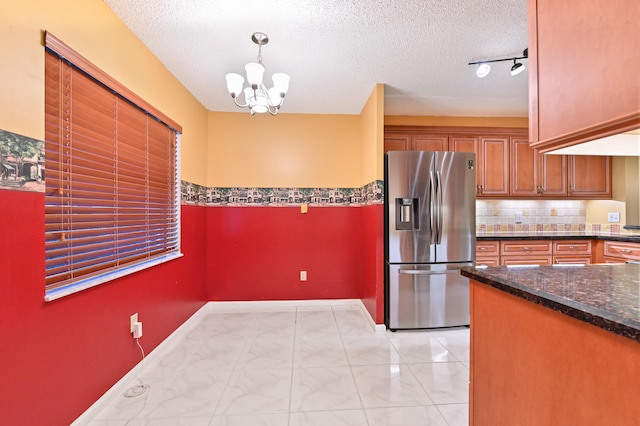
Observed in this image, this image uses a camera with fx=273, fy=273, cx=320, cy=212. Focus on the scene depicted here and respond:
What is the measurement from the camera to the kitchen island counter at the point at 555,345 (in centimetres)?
67

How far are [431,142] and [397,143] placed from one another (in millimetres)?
440

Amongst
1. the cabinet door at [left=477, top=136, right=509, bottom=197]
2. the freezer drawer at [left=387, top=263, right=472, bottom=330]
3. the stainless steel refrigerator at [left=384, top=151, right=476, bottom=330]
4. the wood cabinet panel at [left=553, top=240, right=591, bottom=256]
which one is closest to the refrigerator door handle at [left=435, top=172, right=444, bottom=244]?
the stainless steel refrigerator at [left=384, top=151, right=476, bottom=330]

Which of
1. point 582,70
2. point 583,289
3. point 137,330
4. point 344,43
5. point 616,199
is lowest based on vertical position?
point 137,330

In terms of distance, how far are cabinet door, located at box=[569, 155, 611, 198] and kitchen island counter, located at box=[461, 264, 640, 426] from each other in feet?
9.69

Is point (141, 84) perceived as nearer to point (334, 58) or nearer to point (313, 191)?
point (334, 58)

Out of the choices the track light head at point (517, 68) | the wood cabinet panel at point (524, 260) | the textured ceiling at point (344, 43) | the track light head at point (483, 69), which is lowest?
the wood cabinet panel at point (524, 260)

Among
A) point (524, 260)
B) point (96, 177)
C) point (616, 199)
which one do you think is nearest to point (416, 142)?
point (524, 260)

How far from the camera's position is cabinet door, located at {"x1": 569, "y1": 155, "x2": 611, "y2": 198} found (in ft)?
11.4

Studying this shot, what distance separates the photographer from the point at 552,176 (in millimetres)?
3496

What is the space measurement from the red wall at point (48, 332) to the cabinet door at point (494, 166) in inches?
148

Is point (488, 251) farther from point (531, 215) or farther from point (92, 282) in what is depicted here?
point (92, 282)

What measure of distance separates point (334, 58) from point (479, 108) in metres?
2.12

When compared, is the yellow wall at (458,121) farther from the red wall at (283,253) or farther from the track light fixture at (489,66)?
the red wall at (283,253)

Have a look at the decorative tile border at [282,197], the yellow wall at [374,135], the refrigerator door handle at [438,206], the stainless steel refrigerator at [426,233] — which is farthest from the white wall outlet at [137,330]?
the refrigerator door handle at [438,206]
